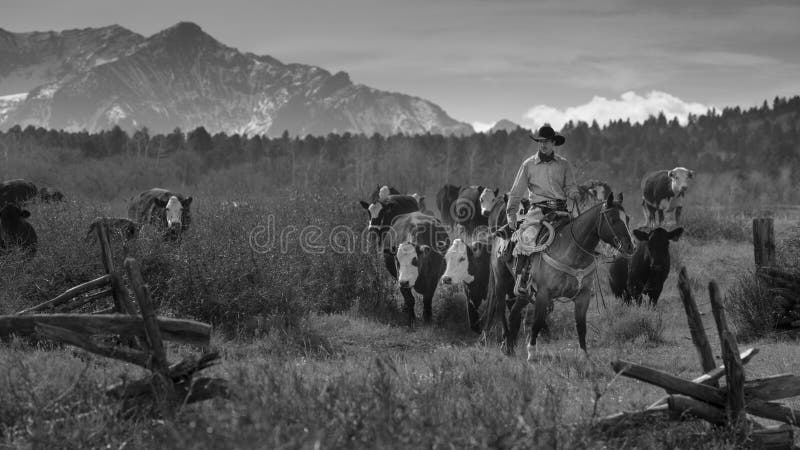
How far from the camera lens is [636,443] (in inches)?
Answer: 230

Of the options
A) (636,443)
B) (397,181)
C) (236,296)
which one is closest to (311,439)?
(636,443)

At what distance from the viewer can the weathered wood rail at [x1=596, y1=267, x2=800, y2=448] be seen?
228 inches

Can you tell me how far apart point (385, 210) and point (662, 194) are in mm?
11285

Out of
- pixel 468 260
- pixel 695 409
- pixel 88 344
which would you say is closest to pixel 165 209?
pixel 468 260

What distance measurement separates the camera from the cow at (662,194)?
22.3 meters

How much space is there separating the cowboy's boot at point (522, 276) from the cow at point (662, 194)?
1375 centimetres

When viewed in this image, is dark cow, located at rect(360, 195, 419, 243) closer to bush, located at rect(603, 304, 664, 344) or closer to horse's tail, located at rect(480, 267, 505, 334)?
horse's tail, located at rect(480, 267, 505, 334)

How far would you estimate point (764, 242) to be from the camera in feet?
36.1

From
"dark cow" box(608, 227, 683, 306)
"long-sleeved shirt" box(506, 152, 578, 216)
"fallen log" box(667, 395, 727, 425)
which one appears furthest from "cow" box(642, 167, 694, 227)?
"fallen log" box(667, 395, 727, 425)

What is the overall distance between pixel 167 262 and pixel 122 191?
48604mm

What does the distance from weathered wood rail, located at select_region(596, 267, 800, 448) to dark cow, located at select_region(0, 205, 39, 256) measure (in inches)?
402

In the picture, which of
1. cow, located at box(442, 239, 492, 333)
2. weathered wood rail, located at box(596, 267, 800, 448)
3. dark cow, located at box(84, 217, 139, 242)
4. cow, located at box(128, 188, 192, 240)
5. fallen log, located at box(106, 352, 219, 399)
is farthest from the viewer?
cow, located at box(128, 188, 192, 240)

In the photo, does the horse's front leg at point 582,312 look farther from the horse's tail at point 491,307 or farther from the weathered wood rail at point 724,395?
the weathered wood rail at point 724,395

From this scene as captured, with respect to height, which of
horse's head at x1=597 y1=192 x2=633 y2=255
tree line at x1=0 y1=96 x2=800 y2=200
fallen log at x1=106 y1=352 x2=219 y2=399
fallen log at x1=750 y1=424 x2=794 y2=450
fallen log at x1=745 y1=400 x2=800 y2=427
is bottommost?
fallen log at x1=750 y1=424 x2=794 y2=450
